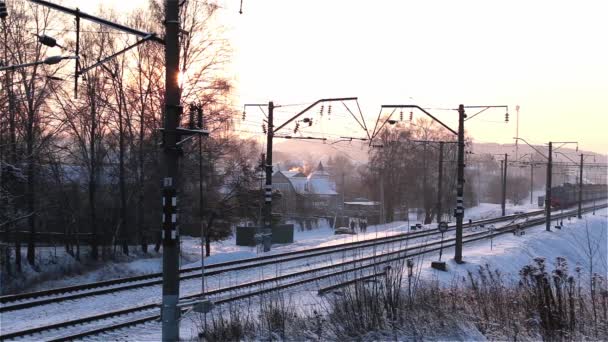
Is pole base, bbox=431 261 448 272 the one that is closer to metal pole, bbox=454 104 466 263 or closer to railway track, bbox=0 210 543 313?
metal pole, bbox=454 104 466 263

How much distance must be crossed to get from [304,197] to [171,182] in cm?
6013

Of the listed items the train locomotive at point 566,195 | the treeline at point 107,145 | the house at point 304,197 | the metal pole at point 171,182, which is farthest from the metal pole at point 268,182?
the train locomotive at point 566,195

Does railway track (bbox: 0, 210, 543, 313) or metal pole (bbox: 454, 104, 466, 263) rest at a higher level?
metal pole (bbox: 454, 104, 466, 263)

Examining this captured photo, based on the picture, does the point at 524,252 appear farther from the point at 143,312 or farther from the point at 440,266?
the point at 143,312

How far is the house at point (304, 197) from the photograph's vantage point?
68562 millimetres

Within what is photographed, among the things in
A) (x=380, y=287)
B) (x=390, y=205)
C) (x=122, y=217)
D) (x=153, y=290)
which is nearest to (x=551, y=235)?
(x=390, y=205)

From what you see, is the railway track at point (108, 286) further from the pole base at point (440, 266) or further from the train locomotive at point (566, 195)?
the train locomotive at point (566, 195)

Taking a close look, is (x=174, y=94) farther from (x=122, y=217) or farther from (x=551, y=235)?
(x=551, y=235)

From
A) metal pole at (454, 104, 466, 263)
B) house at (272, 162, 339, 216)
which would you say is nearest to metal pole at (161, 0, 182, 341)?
metal pole at (454, 104, 466, 263)

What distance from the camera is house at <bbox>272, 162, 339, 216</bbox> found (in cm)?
6856

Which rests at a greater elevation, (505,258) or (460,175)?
(460,175)

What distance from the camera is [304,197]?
70.9 meters

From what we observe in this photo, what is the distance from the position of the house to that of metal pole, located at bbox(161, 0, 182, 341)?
133 ft

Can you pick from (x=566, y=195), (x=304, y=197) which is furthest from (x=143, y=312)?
(x=566, y=195)
